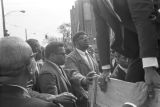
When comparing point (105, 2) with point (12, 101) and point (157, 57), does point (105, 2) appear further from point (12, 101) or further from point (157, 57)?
point (12, 101)

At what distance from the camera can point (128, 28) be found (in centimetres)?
299

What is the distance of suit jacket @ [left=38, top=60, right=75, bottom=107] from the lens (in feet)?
Answer: 14.0

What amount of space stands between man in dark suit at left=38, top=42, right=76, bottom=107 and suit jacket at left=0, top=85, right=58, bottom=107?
2039mm

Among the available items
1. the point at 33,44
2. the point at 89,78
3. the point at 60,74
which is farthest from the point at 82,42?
the point at 89,78

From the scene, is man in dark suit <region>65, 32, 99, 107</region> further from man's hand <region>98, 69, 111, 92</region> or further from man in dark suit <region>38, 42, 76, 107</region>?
A: man's hand <region>98, 69, 111, 92</region>

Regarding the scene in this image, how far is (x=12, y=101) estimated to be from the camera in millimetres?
2131

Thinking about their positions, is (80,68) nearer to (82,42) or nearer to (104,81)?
(82,42)

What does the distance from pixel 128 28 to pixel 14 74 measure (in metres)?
1.21

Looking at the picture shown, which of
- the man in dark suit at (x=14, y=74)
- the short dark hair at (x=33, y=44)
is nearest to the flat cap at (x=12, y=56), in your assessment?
the man in dark suit at (x=14, y=74)

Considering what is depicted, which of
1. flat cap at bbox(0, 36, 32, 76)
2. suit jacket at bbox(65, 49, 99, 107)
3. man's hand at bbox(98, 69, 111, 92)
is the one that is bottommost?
suit jacket at bbox(65, 49, 99, 107)

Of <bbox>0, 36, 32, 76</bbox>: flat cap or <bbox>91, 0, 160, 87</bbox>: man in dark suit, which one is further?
<bbox>91, 0, 160, 87</bbox>: man in dark suit

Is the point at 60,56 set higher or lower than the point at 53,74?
higher

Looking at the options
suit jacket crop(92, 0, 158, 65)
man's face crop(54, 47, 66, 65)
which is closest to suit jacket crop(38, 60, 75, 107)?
man's face crop(54, 47, 66, 65)

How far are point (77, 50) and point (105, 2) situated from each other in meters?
2.90
